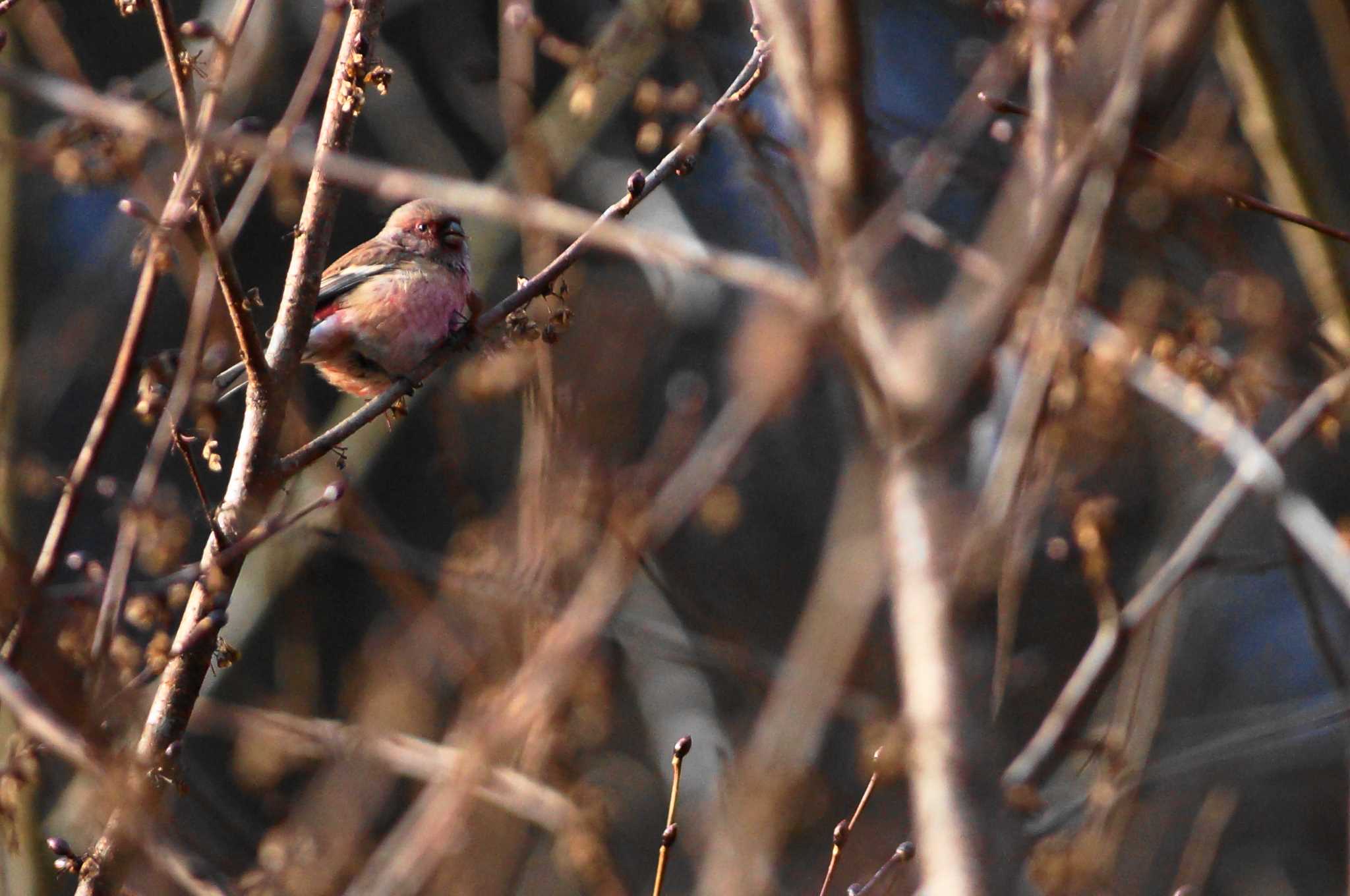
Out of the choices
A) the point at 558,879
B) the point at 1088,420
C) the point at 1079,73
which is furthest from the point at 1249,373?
the point at 558,879

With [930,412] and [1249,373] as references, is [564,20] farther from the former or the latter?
[930,412]

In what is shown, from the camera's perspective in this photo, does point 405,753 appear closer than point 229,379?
Yes

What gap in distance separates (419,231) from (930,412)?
476 cm

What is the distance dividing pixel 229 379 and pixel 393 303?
0.86 metres

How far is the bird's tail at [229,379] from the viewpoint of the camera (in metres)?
4.95

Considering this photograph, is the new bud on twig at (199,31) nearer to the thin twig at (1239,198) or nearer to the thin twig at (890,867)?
the thin twig at (1239,198)

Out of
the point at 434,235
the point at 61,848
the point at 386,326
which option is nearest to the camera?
the point at 61,848

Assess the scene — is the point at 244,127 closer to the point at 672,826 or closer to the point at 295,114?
the point at 295,114

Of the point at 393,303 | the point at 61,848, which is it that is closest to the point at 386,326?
the point at 393,303

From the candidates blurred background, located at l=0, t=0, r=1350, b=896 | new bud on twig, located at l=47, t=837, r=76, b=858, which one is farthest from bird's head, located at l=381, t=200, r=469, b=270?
new bud on twig, located at l=47, t=837, r=76, b=858

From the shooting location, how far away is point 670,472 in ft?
14.8

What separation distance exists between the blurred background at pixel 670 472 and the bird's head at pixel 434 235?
0.50 m

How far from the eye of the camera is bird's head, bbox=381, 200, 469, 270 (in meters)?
6.28

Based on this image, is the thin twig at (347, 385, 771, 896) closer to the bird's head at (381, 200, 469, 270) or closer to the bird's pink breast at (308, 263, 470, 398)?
the bird's pink breast at (308, 263, 470, 398)
